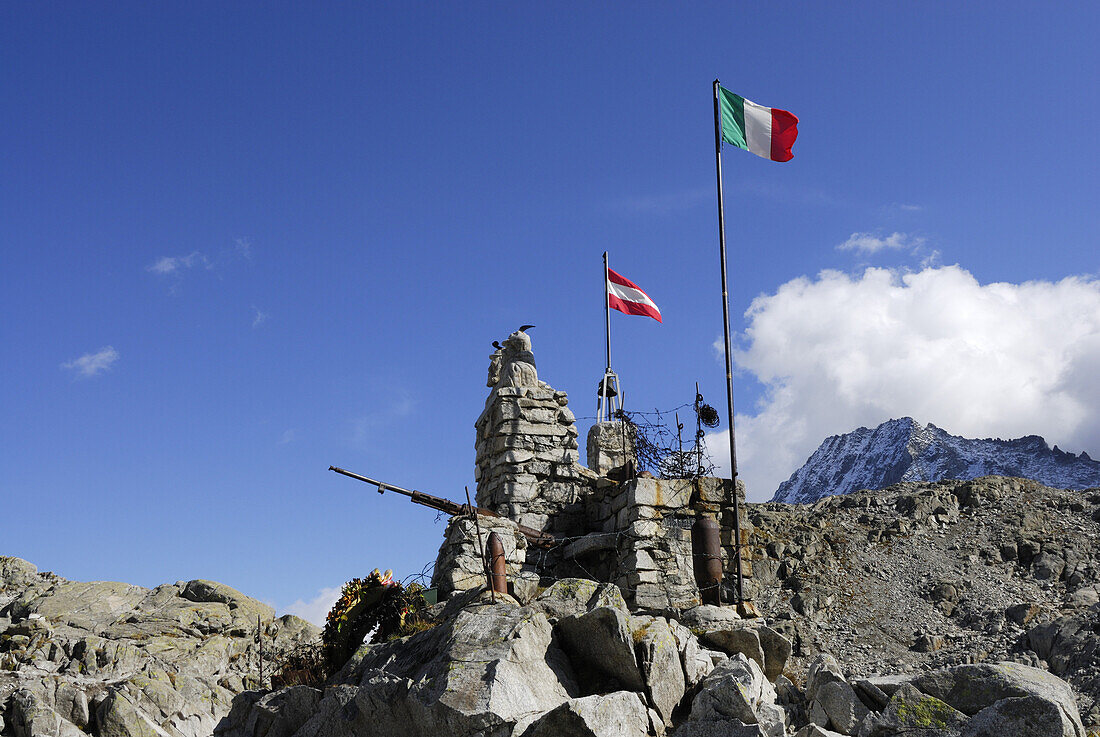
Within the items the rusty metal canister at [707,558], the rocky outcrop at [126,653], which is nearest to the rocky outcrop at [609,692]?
the rusty metal canister at [707,558]

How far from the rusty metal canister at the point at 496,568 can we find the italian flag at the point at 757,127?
32.3 ft

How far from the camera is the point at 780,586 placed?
104ft

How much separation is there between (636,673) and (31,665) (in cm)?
1499

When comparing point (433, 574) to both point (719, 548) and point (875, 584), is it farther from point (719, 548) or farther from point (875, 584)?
point (875, 584)

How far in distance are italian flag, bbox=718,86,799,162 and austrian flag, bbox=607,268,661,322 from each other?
4.56 meters

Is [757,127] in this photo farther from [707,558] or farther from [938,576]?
[938,576]

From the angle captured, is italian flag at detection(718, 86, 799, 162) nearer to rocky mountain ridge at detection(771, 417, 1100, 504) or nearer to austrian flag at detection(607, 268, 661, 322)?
austrian flag at detection(607, 268, 661, 322)

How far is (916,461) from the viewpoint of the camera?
425ft

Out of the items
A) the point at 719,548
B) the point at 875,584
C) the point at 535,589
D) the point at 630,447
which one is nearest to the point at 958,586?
the point at 875,584


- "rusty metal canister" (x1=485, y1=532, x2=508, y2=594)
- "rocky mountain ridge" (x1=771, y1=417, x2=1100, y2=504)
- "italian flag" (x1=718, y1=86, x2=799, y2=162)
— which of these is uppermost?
"rocky mountain ridge" (x1=771, y1=417, x2=1100, y2=504)

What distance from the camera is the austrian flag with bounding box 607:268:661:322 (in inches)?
846

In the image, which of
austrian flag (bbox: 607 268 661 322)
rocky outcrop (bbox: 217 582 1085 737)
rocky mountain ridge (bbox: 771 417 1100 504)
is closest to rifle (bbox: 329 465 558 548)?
rocky outcrop (bbox: 217 582 1085 737)

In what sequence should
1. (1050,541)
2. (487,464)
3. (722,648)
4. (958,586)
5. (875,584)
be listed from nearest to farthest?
(722,648) → (487,464) → (958,586) → (875,584) → (1050,541)

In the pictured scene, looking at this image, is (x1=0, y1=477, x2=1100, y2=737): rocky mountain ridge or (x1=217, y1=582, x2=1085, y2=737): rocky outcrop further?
(x1=0, y1=477, x2=1100, y2=737): rocky mountain ridge
